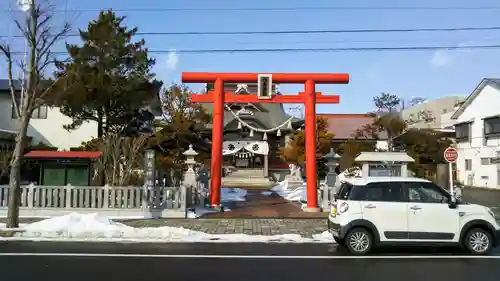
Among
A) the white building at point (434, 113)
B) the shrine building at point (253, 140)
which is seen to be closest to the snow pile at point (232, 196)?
the shrine building at point (253, 140)

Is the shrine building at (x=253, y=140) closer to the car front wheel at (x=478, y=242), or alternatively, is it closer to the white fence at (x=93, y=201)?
the white fence at (x=93, y=201)

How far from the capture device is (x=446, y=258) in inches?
363

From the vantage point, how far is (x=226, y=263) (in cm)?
843

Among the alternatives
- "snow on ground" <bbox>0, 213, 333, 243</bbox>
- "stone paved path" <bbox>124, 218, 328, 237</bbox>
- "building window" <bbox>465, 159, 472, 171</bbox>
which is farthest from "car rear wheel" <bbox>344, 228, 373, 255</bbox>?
"building window" <bbox>465, 159, 472, 171</bbox>

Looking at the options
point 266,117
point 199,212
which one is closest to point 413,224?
point 199,212

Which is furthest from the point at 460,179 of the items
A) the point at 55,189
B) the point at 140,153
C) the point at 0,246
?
the point at 0,246

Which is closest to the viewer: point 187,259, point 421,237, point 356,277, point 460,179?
point 356,277

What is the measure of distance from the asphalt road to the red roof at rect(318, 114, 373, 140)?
32.7 m

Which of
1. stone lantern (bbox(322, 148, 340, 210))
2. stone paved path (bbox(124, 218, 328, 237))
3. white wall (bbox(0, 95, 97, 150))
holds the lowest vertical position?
stone paved path (bbox(124, 218, 328, 237))

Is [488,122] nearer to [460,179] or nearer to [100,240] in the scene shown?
[460,179]

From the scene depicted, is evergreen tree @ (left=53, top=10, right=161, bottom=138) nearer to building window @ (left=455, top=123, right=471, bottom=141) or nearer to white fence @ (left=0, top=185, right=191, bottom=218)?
white fence @ (left=0, top=185, right=191, bottom=218)

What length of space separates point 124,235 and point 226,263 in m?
4.12

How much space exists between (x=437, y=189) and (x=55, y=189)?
11.8 meters

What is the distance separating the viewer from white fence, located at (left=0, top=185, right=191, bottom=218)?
1482 cm
